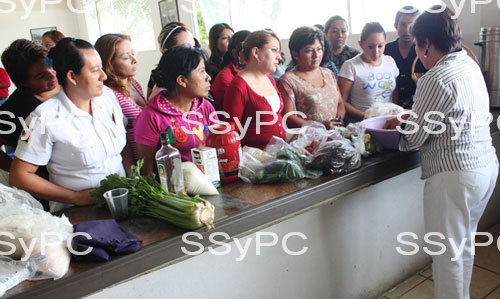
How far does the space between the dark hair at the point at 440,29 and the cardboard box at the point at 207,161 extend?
98 cm

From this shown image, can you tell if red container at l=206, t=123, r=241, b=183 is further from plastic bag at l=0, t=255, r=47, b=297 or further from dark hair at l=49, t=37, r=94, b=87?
plastic bag at l=0, t=255, r=47, b=297

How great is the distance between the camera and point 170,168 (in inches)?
55.5

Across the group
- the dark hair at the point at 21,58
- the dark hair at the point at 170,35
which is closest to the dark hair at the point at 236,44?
the dark hair at the point at 170,35

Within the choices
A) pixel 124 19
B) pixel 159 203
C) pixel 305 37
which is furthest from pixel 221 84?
pixel 124 19

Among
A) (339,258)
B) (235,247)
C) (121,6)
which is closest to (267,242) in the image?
(235,247)

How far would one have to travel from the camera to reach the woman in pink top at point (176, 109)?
1681mm

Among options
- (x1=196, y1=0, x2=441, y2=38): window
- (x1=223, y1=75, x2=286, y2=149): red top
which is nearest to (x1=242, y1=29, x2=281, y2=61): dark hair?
(x1=223, y1=75, x2=286, y2=149): red top

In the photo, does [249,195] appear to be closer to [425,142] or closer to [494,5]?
[425,142]

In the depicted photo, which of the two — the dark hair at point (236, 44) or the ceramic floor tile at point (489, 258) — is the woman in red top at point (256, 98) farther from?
the ceramic floor tile at point (489, 258)

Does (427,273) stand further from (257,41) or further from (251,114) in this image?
(257,41)

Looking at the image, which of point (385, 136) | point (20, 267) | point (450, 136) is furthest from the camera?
point (385, 136)

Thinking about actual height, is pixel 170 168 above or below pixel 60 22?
below

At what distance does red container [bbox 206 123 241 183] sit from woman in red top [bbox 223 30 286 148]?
36 cm

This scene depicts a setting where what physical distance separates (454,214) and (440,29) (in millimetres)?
746
